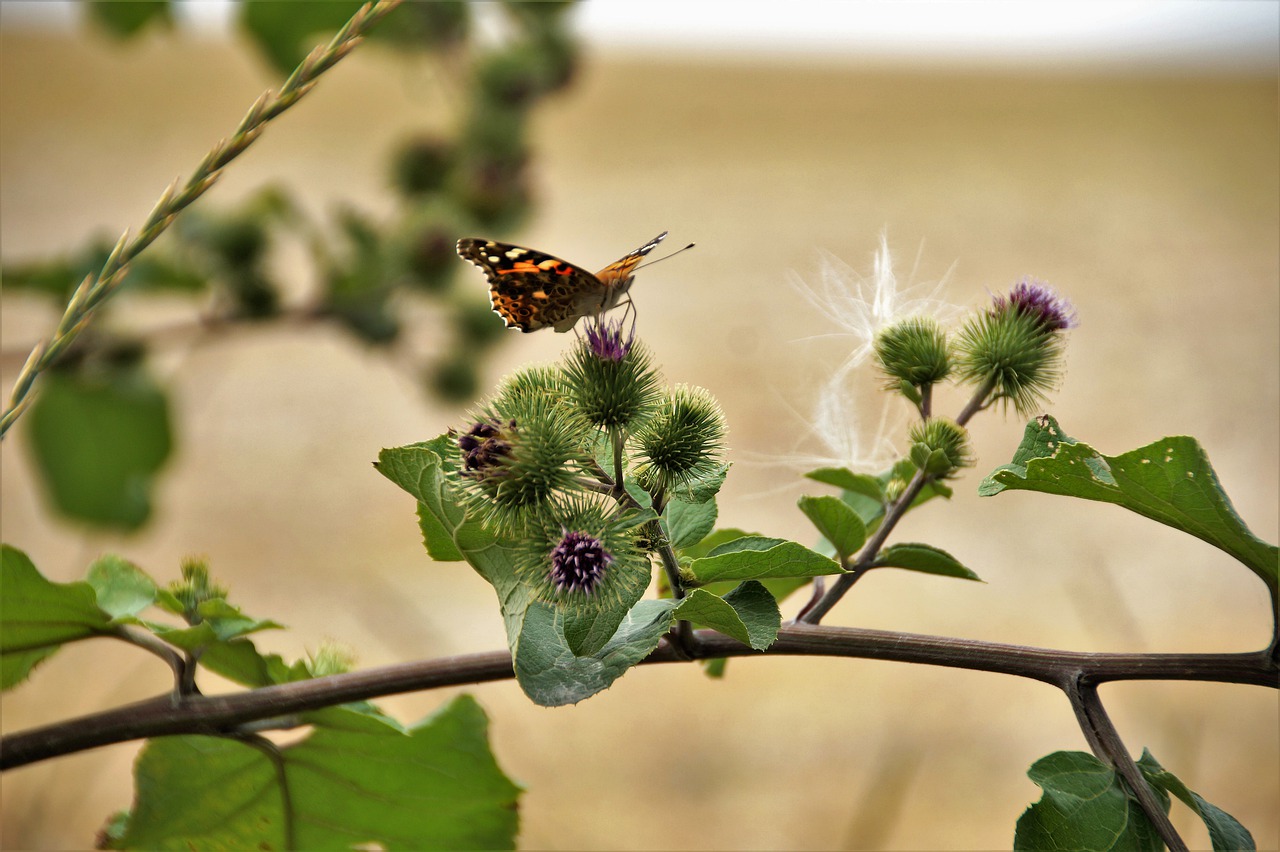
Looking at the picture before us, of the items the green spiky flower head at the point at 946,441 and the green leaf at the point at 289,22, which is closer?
the green spiky flower head at the point at 946,441

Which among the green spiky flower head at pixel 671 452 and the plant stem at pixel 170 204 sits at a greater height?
the plant stem at pixel 170 204

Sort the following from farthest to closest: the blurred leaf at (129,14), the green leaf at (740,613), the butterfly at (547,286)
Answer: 1. the blurred leaf at (129,14)
2. the butterfly at (547,286)
3. the green leaf at (740,613)

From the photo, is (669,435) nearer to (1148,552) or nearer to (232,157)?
(232,157)

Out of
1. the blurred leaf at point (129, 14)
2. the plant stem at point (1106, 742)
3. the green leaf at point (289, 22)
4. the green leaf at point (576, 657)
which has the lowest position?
the plant stem at point (1106, 742)

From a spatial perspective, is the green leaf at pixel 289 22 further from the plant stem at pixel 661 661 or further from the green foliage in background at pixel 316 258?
the plant stem at pixel 661 661

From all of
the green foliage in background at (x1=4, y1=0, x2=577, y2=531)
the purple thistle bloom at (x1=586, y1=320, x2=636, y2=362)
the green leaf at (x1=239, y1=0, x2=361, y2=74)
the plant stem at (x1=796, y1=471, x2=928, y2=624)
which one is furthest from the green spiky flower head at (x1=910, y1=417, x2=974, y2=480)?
the green leaf at (x1=239, y1=0, x2=361, y2=74)

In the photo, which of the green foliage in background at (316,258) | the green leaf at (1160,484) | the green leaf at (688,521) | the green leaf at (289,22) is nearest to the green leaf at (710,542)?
the green leaf at (688,521)

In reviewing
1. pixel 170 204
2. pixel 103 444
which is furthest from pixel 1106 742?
pixel 103 444
